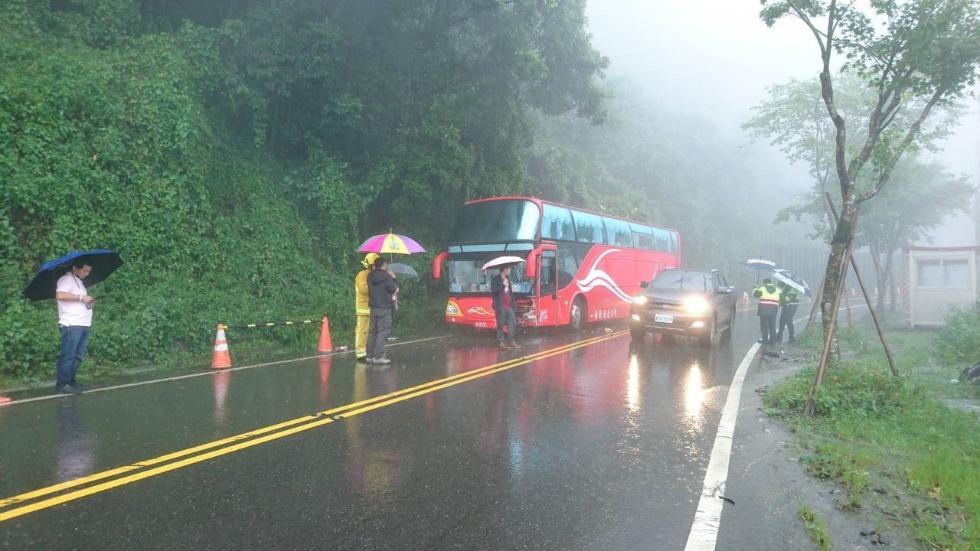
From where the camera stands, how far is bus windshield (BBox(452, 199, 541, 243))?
14.9 m

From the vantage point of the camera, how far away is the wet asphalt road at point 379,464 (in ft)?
12.7

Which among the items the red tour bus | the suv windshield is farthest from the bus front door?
the suv windshield

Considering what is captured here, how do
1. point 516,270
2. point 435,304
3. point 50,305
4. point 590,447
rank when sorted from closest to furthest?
point 590,447 < point 50,305 < point 516,270 < point 435,304

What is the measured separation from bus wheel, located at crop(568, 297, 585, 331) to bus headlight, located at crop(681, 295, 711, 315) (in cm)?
409

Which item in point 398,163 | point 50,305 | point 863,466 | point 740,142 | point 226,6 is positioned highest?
point 740,142

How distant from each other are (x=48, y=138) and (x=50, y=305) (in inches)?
127

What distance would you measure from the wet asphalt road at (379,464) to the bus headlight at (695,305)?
12.4 feet

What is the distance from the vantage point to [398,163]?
56.6ft

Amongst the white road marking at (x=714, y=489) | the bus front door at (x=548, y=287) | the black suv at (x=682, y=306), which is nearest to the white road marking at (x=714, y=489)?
the white road marking at (x=714, y=489)

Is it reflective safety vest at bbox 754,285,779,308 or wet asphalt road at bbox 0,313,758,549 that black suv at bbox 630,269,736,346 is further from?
wet asphalt road at bbox 0,313,758,549

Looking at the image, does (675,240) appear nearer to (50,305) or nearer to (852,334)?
(852,334)

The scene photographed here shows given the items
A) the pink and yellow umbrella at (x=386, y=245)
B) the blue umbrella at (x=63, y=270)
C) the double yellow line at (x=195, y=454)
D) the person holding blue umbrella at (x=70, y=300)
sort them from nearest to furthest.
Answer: the double yellow line at (x=195, y=454) < the blue umbrella at (x=63, y=270) < the person holding blue umbrella at (x=70, y=300) < the pink and yellow umbrella at (x=386, y=245)

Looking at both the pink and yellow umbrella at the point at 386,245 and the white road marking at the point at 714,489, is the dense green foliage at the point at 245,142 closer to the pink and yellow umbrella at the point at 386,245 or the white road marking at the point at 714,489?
the pink and yellow umbrella at the point at 386,245

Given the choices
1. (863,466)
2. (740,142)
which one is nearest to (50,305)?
(863,466)
